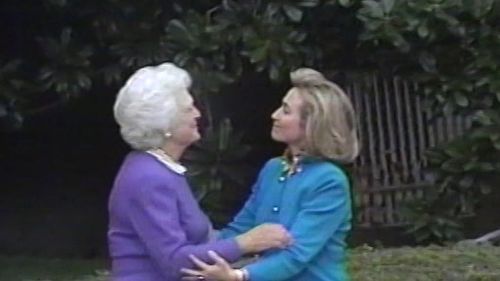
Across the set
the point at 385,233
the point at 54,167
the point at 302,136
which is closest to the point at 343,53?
the point at 385,233

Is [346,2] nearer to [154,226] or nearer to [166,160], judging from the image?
[166,160]

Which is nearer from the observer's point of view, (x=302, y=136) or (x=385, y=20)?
(x=302, y=136)

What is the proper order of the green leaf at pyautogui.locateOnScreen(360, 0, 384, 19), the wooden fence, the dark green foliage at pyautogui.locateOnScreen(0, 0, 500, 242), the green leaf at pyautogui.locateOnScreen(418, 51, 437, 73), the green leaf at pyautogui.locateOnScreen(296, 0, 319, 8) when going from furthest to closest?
the wooden fence
the green leaf at pyautogui.locateOnScreen(418, 51, 437, 73)
the green leaf at pyautogui.locateOnScreen(296, 0, 319, 8)
the dark green foliage at pyautogui.locateOnScreen(0, 0, 500, 242)
the green leaf at pyautogui.locateOnScreen(360, 0, 384, 19)

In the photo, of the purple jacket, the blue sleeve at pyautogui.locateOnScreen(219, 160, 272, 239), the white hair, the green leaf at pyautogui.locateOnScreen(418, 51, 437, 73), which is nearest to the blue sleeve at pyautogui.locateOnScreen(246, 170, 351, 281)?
the purple jacket

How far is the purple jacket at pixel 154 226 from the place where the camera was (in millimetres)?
4578

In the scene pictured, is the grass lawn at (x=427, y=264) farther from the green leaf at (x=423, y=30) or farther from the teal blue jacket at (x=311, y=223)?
the teal blue jacket at (x=311, y=223)

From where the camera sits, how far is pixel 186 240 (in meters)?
4.64

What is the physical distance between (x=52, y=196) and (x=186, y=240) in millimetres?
7580

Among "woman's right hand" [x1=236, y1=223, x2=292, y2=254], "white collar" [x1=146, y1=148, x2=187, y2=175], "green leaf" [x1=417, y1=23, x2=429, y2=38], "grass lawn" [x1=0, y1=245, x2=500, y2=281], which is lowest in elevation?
"grass lawn" [x1=0, y1=245, x2=500, y2=281]

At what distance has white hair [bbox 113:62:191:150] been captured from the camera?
464 centimetres

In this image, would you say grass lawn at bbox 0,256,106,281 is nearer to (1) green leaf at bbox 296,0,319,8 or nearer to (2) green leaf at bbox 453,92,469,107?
(1) green leaf at bbox 296,0,319,8

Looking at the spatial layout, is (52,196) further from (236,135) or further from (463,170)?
(463,170)

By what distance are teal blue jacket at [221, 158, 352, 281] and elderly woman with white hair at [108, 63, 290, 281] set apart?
0.06 metres

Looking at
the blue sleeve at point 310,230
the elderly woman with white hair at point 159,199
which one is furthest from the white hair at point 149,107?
the blue sleeve at point 310,230
